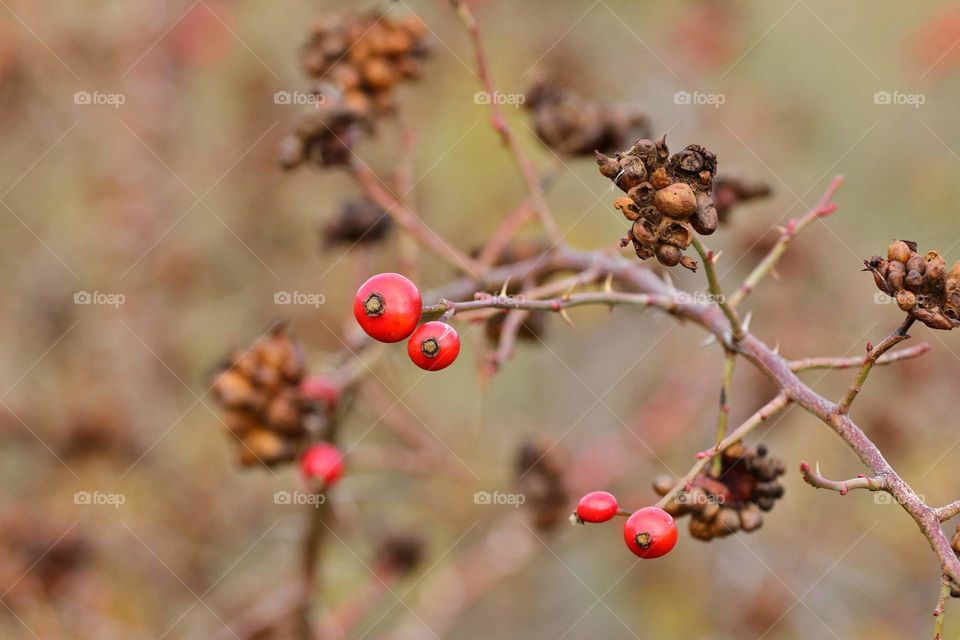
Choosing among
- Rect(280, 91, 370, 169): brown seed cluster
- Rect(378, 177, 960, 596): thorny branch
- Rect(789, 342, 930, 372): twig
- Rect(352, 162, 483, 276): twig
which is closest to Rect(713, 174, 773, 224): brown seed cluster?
Rect(378, 177, 960, 596): thorny branch

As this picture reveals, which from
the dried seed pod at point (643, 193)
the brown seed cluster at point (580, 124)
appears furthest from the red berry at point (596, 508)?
the brown seed cluster at point (580, 124)

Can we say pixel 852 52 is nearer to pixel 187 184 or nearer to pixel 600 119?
pixel 600 119

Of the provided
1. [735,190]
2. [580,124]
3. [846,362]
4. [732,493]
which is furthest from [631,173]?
[580,124]

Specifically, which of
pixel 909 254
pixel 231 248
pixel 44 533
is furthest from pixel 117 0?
pixel 909 254

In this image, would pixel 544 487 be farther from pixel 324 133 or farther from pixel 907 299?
pixel 907 299

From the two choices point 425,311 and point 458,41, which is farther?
point 458,41

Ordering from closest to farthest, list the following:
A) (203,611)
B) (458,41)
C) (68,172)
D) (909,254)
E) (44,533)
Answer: (909,254) < (44,533) < (203,611) < (68,172) < (458,41)

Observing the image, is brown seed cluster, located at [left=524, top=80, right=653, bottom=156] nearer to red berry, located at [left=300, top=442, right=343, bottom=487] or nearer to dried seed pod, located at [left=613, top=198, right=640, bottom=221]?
red berry, located at [left=300, top=442, right=343, bottom=487]
